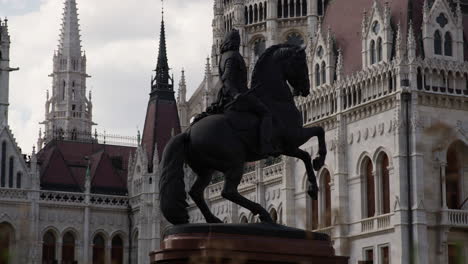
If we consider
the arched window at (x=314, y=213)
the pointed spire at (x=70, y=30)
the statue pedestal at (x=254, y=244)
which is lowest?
the statue pedestal at (x=254, y=244)

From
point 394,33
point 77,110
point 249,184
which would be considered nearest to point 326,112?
point 394,33

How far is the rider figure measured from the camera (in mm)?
11750

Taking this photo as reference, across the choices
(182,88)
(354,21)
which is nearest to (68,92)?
(182,88)

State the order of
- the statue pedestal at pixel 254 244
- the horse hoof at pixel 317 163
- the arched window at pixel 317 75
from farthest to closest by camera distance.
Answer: the arched window at pixel 317 75, the horse hoof at pixel 317 163, the statue pedestal at pixel 254 244

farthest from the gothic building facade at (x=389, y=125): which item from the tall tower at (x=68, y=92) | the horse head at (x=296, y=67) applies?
the tall tower at (x=68, y=92)

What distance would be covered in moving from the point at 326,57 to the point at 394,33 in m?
4.14

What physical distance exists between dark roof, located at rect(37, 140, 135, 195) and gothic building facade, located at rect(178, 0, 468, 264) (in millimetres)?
21207

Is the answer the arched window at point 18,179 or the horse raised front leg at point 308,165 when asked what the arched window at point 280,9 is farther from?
the horse raised front leg at point 308,165

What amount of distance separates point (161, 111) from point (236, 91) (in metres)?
54.3

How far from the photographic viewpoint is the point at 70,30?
297 ft

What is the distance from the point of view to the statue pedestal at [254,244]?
10938 millimetres

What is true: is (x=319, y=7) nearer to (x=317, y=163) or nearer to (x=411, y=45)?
(x=411, y=45)

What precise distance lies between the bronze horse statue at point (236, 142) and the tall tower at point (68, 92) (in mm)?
75427

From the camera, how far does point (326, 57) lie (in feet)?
147
